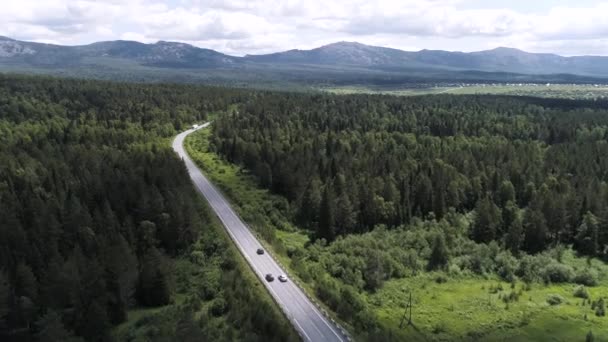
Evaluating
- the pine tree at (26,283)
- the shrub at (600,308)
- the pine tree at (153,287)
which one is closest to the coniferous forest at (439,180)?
the shrub at (600,308)

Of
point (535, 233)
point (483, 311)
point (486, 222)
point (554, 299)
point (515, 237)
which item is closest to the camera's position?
point (483, 311)

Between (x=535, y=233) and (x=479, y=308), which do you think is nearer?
(x=479, y=308)

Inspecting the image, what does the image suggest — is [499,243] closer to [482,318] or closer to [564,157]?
[482,318]

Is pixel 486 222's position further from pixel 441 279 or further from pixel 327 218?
pixel 327 218

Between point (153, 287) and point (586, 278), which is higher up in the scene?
point (153, 287)

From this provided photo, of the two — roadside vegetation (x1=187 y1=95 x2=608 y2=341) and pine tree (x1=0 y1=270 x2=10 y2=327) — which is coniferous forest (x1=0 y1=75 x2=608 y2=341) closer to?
pine tree (x1=0 y1=270 x2=10 y2=327)

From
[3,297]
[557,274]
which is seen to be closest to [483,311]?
[557,274]

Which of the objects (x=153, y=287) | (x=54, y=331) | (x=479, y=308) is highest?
(x=54, y=331)
